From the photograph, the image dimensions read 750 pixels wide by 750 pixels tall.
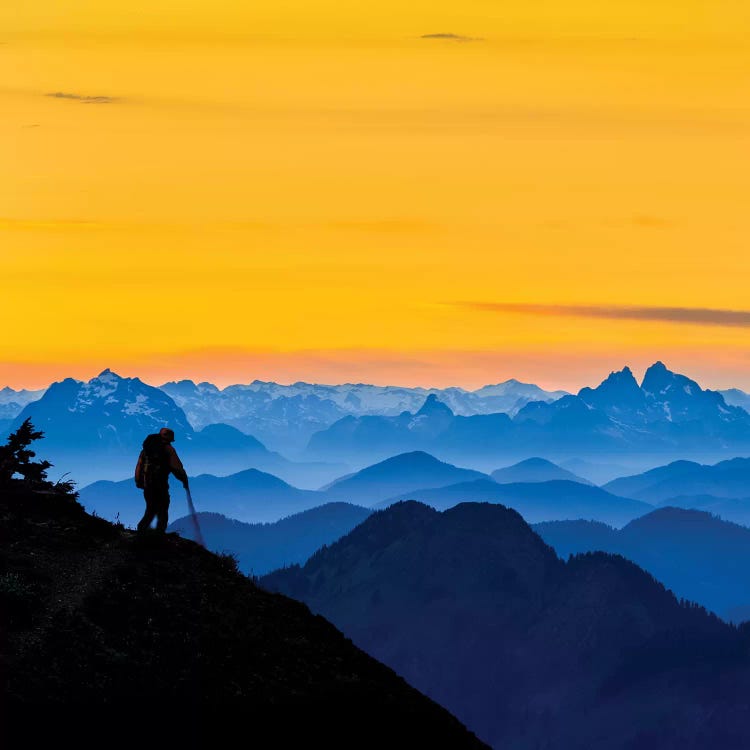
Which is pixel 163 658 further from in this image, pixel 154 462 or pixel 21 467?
pixel 21 467

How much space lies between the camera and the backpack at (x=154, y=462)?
54188mm

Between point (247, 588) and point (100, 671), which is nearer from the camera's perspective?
point (100, 671)

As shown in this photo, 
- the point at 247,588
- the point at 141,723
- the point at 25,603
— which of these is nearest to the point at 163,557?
the point at 247,588

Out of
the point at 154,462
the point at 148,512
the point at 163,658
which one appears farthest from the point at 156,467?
the point at 163,658

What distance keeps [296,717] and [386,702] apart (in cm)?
435

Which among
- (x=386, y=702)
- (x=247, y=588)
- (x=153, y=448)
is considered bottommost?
(x=386, y=702)

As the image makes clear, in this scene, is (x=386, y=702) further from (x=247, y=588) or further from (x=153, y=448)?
(x=153, y=448)

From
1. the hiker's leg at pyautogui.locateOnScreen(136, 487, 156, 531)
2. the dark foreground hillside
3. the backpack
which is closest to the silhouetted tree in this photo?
the dark foreground hillside

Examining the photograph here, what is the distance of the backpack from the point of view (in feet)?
178

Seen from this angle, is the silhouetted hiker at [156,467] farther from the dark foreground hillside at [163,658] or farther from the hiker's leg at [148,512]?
the dark foreground hillside at [163,658]

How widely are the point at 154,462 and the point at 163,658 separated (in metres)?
7.77

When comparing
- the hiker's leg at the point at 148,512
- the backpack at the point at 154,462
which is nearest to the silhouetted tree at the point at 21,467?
the hiker's leg at the point at 148,512

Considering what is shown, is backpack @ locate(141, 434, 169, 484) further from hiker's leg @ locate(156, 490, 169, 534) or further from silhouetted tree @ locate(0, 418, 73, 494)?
silhouetted tree @ locate(0, 418, 73, 494)

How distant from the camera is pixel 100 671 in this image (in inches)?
1852
